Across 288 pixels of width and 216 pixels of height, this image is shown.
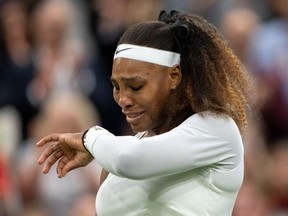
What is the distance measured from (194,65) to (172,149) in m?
0.34

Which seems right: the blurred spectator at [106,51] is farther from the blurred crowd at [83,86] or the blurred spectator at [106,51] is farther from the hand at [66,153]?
the hand at [66,153]

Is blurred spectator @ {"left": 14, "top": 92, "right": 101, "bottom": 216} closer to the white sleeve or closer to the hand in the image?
the hand

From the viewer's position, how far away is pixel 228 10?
819 cm

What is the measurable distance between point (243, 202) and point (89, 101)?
1.61 m

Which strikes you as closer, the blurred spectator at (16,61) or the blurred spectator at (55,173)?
the blurred spectator at (55,173)

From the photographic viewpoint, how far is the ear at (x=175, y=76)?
3.46 m

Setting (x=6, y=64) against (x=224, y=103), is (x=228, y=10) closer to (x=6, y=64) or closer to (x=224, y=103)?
(x=6, y=64)

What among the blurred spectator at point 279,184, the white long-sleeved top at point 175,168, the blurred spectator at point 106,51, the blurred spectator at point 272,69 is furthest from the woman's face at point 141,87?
the blurred spectator at point 106,51

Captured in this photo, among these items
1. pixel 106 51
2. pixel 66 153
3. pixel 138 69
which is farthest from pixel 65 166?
pixel 106 51

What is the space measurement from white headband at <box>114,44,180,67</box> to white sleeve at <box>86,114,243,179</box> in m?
0.21

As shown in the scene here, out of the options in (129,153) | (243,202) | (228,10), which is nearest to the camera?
(129,153)

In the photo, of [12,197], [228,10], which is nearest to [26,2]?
[228,10]

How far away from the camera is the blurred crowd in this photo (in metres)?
6.55

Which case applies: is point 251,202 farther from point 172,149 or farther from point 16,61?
point 172,149
